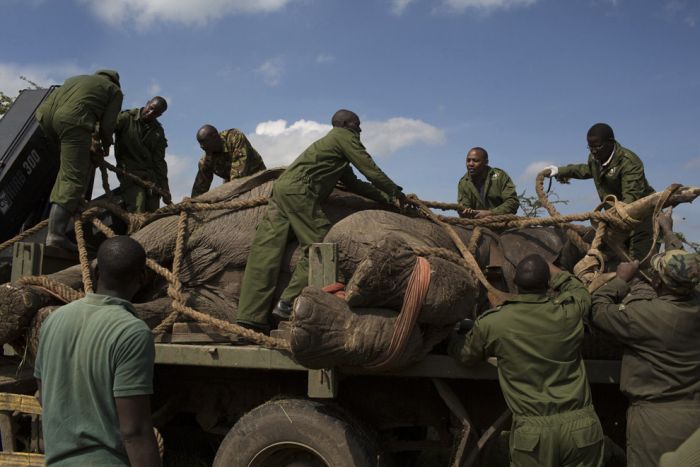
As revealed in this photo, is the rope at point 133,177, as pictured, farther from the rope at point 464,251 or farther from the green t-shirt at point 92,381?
the green t-shirt at point 92,381

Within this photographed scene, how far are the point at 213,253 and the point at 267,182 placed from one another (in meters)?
0.75

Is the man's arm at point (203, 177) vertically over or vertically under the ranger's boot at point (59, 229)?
over

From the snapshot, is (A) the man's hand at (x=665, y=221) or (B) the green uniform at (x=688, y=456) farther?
(A) the man's hand at (x=665, y=221)

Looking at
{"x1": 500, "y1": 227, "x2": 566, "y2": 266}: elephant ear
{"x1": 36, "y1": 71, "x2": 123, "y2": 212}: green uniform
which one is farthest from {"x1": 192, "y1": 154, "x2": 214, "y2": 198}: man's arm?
{"x1": 500, "y1": 227, "x2": 566, "y2": 266}: elephant ear

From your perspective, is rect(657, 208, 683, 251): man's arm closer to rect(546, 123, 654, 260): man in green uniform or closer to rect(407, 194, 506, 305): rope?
rect(546, 123, 654, 260): man in green uniform

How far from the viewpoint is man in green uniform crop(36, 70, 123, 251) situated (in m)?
5.30

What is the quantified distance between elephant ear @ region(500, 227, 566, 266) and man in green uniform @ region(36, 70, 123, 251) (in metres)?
3.35

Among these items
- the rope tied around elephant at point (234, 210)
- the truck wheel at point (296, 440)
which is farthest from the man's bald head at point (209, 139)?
the truck wheel at point (296, 440)

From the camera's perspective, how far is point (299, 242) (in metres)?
4.61

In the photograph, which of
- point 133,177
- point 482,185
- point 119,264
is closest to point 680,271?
point 119,264

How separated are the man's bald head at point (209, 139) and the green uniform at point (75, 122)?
864 millimetres

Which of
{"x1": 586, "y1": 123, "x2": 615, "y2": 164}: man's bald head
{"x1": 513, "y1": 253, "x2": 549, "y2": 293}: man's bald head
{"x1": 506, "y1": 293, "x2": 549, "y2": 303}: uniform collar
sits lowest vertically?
{"x1": 506, "y1": 293, "x2": 549, "y2": 303}: uniform collar

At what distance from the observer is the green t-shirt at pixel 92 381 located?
93.9 inches

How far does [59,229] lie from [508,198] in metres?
3.77
